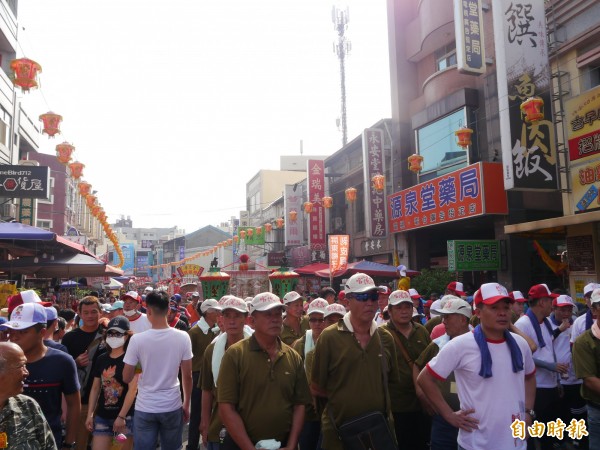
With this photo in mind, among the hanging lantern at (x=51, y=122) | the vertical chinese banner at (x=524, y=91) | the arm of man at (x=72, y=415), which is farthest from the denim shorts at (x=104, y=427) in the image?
the vertical chinese banner at (x=524, y=91)

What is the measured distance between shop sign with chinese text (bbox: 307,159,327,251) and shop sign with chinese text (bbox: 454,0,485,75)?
50.7 ft

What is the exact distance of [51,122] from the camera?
12.2 metres

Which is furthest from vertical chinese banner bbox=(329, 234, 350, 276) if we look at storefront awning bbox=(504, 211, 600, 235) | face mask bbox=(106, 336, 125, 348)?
face mask bbox=(106, 336, 125, 348)

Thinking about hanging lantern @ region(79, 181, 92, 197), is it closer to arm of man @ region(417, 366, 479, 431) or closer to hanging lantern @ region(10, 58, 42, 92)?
hanging lantern @ region(10, 58, 42, 92)

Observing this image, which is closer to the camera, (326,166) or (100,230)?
(326,166)

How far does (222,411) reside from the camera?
11.3 ft

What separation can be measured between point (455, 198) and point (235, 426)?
1558cm

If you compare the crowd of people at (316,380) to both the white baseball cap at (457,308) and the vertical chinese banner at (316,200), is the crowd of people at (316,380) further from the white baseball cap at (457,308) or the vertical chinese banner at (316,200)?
the vertical chinese banner at (316,200)

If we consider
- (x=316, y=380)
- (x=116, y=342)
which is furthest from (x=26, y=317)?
(x=316, y=380)

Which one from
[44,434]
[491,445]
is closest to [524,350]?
[491,445]

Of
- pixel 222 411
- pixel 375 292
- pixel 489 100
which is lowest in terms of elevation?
pixel 222 411

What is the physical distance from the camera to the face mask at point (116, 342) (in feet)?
16.9

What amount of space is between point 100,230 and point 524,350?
62.0 meters

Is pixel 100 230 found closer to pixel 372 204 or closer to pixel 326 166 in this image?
pixel 326 166
